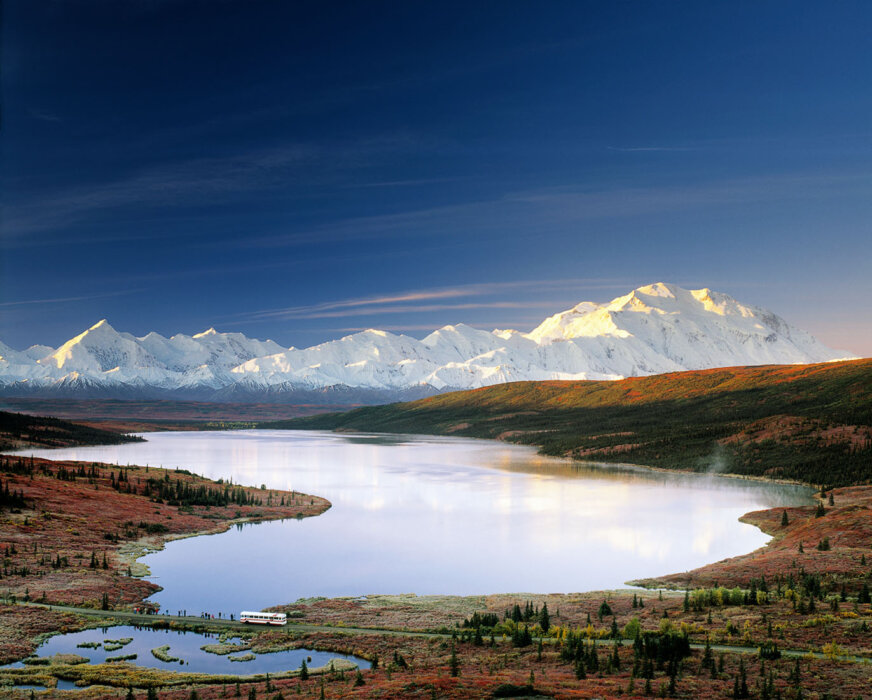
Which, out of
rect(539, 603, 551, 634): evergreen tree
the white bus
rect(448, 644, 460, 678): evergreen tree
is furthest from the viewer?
the white bus

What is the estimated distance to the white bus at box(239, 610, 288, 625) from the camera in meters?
52.5

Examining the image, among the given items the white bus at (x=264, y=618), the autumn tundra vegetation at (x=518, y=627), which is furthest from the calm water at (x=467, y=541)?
the white bus at (x=264, y=618)

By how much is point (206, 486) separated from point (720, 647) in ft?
345

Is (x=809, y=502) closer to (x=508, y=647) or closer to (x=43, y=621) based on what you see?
(x=508, y=647)

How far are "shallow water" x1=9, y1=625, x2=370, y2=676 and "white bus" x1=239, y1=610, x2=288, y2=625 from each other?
3249mm

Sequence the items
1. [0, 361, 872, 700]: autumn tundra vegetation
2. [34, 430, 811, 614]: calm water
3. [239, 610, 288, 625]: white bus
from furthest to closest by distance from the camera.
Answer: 1. [34, 430, 811, 614]: calm water
2. [239, 610, 288, 625]: white bus
3. [0, 361, 872, 700]: autumn tundra vegetation

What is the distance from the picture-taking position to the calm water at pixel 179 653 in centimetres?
4400

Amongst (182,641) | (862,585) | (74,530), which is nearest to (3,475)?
(74,530)

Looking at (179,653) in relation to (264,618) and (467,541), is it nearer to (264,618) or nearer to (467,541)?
(264,618)

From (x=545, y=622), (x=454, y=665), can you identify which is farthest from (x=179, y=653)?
(x=545, y=622)

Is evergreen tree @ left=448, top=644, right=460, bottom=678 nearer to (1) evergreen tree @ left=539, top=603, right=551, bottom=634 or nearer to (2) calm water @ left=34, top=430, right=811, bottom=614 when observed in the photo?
(1) evergreen tree @ left=539, top=603, right=551, bottom=634

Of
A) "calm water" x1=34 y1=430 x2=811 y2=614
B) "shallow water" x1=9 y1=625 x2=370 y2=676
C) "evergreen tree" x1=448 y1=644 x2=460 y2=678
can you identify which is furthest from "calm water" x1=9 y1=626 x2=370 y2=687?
"calm water" x1=34 y1=430 x2=811 y2=614

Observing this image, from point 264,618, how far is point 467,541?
4044 cm

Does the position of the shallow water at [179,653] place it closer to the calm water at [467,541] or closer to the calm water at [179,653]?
the calm water at [179,653]
